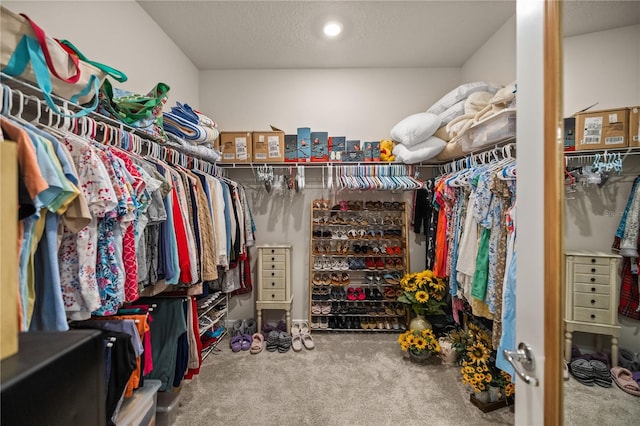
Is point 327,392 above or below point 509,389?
below

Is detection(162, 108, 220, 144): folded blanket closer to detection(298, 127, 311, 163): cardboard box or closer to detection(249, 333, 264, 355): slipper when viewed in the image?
detection(298, 127, 311, 163): cardboard box

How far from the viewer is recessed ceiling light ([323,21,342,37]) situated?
2330mm

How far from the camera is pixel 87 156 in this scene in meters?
1.11

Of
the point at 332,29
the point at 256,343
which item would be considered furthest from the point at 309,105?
the point at 256,343

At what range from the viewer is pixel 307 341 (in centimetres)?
270

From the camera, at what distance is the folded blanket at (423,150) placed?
2641 millimetres

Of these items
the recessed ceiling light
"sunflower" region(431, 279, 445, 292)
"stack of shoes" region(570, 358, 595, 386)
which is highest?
the recessed ceiling light

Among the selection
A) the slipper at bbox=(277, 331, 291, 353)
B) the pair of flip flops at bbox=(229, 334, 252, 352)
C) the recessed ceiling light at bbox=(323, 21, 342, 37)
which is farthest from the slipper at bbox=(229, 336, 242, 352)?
the recessed ceiling light at bbox=(323, 21, 342, 37)

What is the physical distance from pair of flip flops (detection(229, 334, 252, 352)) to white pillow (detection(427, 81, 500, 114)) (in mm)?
2978

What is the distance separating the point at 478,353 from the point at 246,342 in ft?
6.64

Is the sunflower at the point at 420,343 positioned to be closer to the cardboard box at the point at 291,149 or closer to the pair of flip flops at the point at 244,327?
the pair of flip flops at the point at 244,327

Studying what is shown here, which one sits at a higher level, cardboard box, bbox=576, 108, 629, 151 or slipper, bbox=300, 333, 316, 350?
cardboard box, bbox=576, 108, 629, 151

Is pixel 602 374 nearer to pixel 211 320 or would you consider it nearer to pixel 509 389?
pixel 509 389

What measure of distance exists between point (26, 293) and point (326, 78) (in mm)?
3086
